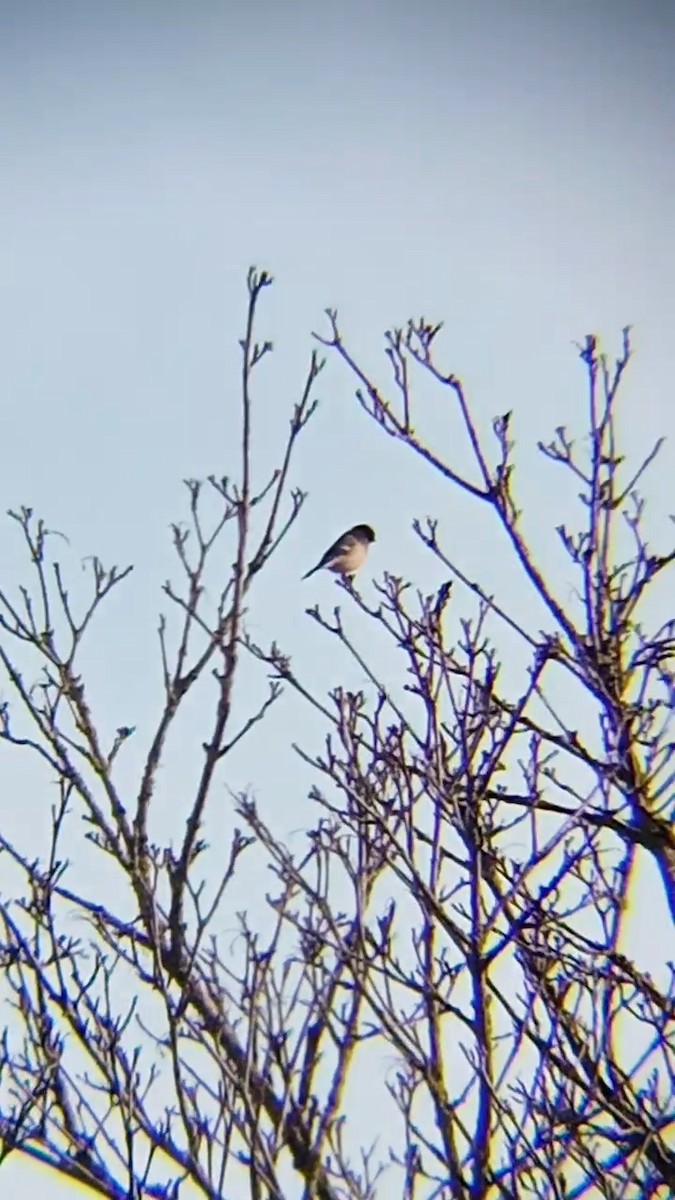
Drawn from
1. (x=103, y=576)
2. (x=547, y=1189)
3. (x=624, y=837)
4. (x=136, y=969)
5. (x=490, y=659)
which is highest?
(x=103, y=576)

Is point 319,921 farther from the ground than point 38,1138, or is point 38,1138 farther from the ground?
point 319,921

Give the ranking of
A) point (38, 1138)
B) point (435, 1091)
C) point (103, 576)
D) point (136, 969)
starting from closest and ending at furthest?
point (435, 1091) → point (38, 1138) → point (136, 969) → point (103, 576)

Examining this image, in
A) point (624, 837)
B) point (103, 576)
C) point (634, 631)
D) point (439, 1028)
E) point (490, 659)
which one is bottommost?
point (439, 1028)

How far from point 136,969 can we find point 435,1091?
1407 millimetres

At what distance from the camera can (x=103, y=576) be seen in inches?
195

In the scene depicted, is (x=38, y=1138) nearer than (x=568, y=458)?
Yes

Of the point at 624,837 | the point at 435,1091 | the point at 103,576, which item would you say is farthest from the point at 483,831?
the point at 103,576

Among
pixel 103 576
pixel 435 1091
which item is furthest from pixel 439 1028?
pixel 103 576

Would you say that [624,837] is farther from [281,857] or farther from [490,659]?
[281,857]

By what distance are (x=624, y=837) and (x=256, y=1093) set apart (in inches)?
43.6

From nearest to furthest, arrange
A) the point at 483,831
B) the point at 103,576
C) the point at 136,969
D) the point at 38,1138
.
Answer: the point at 483,831 < the point at 38,1138 < the point at 136,969 < the point at 103,576

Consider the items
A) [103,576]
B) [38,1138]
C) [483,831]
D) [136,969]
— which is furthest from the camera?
[103,576]

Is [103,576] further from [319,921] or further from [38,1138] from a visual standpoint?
[38,1138]

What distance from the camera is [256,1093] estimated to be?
3.70 m
